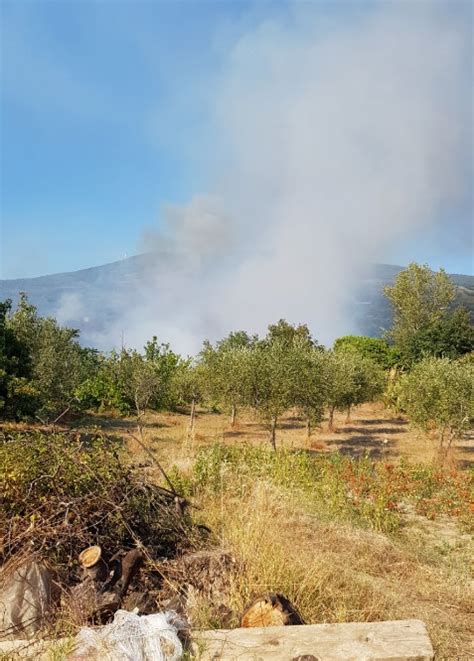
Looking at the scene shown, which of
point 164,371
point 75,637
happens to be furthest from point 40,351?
point 75,637

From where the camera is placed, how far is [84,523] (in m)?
5.60

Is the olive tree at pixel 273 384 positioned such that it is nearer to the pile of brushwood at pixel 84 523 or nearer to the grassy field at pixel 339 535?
the grassy field at pixel 339 535

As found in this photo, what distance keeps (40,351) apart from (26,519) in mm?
18928

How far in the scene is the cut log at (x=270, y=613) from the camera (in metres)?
4.64

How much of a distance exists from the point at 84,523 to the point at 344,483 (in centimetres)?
790

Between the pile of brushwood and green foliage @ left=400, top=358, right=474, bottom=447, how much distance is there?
1428 cm

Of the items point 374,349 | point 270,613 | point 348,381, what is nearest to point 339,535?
point 270,613

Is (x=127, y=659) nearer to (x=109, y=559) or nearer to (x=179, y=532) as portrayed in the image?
(x=109, y=559)

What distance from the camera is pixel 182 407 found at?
1535 inches

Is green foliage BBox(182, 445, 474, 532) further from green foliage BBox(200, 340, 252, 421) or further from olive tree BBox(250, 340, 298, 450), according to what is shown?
green foliage BBox(200, 340, 252, 421)

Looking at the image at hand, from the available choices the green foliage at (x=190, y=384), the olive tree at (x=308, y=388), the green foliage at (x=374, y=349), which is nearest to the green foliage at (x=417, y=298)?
the green foliage at (x=374, y=349)

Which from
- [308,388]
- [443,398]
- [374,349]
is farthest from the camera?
[374,349]

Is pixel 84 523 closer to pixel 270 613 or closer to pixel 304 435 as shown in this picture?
pixel 270 613

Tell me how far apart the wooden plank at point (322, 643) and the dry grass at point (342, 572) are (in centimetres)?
58
